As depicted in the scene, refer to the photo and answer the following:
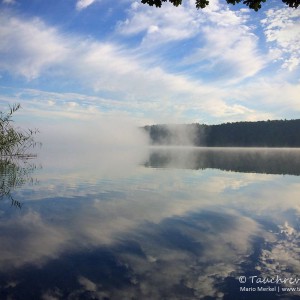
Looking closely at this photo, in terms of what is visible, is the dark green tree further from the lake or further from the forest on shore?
the forest on shore

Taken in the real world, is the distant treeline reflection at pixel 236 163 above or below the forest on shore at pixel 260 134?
below

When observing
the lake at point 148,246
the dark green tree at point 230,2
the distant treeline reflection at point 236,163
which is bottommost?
the lake at point 148,246

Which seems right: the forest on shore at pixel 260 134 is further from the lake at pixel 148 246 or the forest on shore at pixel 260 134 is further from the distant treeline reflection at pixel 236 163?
the lake at pixel 148 246

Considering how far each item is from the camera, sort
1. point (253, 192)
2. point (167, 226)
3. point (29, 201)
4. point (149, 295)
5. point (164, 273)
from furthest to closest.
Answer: point (253, 192) < point (29, 201) < point (167, 226) < point (164, 273) < point (149, 295)

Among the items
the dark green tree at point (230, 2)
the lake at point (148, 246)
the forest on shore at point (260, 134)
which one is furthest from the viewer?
the forest on shore at point (260, 134)

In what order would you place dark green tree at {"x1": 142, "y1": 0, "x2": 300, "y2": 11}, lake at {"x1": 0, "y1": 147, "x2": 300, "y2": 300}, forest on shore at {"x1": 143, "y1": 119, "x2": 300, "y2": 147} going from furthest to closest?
1. forest on shore at {"x1": 143, "y1": 119, "x2": 300, "y2": 147}
2. dark green tree at {"x1": 142, "y1": 0, "x2": 300, "y2": 11}
3. lake at {"x1": 0, "y1": 147, "x2": 300, "y2": 300}

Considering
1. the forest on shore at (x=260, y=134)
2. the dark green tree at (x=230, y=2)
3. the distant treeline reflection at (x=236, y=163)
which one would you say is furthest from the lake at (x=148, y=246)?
the forest on shore at (x=260, y=134)

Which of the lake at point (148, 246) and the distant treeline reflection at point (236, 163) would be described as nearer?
the lake at point (148, 246)

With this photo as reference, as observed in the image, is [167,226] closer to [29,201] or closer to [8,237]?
[8,237]

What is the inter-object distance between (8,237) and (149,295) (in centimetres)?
578

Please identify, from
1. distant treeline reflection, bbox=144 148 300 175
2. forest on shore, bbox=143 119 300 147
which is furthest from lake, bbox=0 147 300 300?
forest on shore, bbox=143 119 300 147

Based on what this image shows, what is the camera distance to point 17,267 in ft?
24.6

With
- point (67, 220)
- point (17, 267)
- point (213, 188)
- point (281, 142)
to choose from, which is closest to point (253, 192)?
point (213, 188)

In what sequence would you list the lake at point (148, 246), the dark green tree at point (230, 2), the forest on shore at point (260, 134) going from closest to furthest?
the lake at point (148, 246) → the dark green tree at point (230, 2) → the forest on shore at point (260, 134)
